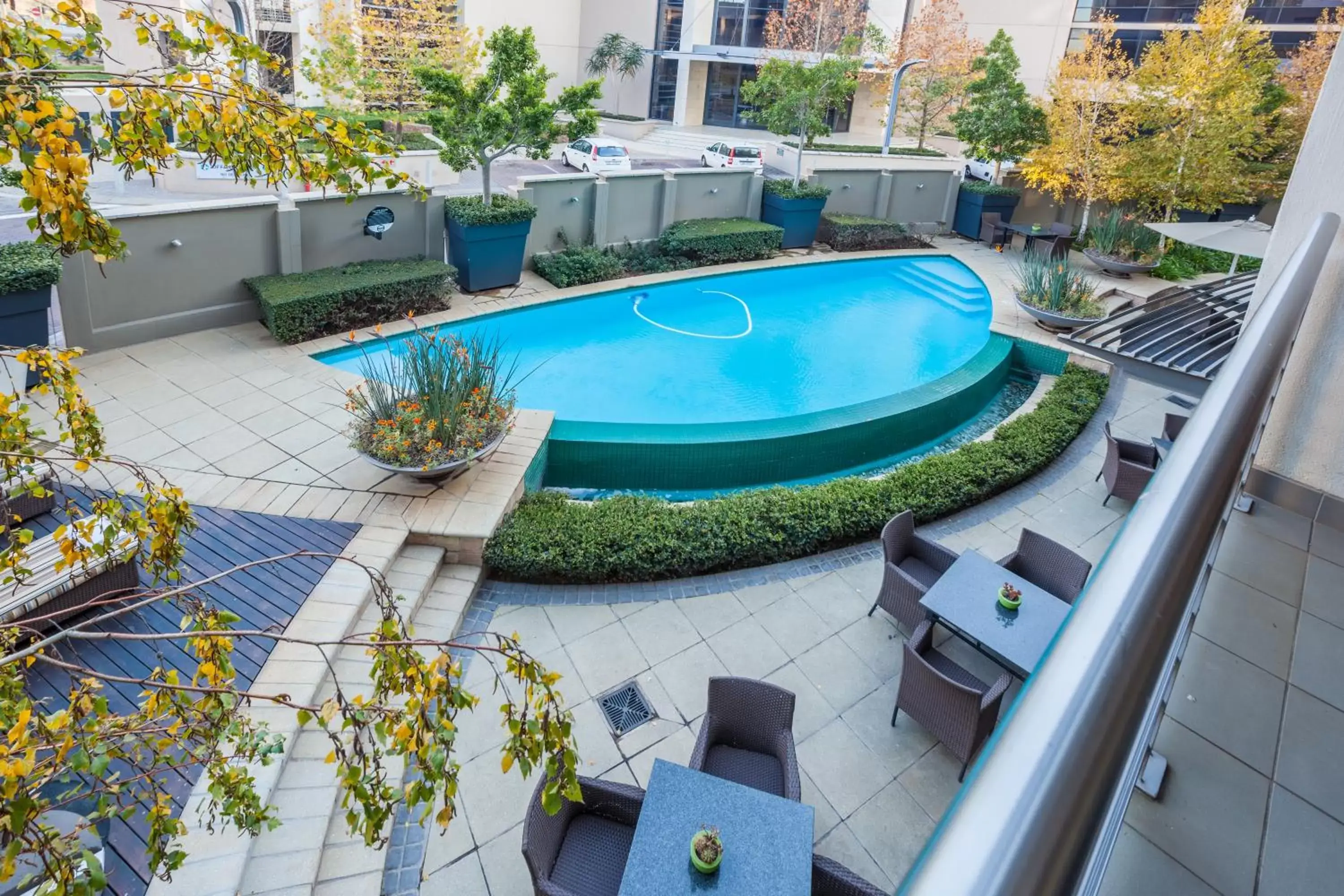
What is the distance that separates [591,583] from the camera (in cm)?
643

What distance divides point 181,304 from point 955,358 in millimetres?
10736

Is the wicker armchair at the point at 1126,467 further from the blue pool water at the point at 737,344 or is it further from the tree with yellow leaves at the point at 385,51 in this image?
the tree with yellow leaves at the point at 385,51

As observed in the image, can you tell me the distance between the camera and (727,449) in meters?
8.25

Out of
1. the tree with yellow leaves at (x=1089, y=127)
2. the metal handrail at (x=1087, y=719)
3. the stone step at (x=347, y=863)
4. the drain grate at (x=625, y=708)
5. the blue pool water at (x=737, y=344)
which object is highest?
the tree with yellow leaves at (x=1089, y=127)

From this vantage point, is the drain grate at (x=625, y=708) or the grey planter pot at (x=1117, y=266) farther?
the grey planter pot at (x=1117, y=266)

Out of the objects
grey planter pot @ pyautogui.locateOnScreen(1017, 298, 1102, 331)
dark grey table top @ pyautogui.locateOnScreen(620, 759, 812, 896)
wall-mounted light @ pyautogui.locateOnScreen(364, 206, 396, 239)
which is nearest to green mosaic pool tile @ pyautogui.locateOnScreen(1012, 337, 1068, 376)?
grey planter pot @ pyautogui.locateOnScreen(1017, 298, 1102, 331)

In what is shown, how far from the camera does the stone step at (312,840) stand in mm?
3924

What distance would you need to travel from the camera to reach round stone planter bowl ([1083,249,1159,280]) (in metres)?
15.9

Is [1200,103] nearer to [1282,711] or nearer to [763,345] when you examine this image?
[763,345]

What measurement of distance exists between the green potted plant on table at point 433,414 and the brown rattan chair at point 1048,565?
4317 millimetres

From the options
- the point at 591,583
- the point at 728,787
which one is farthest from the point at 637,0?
the point at 728,787

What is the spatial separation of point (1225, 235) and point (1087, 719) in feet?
44.6

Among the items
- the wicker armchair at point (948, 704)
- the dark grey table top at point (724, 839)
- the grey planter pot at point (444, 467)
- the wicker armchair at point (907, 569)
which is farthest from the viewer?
the grey planter pot at point (444, 467)

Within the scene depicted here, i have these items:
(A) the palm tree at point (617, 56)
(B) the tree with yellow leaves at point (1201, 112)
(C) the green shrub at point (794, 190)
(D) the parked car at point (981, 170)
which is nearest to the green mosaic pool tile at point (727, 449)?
(C) the green shrub at point (794, 190)
